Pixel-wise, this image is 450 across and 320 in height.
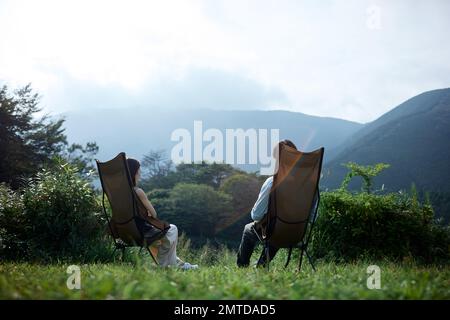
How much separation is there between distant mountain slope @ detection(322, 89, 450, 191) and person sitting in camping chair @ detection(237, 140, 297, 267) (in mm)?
67945

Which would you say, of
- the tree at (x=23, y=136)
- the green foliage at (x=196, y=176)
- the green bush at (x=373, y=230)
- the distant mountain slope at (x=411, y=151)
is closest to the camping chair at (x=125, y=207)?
the green bush at (x=373, y=230)

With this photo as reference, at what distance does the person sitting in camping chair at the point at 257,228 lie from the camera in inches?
182

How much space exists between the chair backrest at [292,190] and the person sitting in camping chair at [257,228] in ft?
0.58

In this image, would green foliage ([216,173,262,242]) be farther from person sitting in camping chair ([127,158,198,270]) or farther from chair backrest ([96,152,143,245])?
chair backrest ([96,152,143,245])

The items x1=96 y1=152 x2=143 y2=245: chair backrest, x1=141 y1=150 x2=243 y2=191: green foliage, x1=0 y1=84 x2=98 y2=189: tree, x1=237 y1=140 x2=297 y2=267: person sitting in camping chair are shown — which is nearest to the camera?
x1=237 y1=140 x2=297 y2=267: person sitting in camping chair

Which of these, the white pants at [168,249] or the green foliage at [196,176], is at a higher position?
the white pants at [168,249]

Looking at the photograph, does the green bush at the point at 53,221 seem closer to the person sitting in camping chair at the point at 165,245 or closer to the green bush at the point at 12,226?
the green bush at the point at 12,226

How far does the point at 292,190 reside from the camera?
4.39 meters

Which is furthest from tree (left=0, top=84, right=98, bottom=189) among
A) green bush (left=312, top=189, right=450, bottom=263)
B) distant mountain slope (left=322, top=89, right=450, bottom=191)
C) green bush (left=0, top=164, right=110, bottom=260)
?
distant mountain slope (left=322, top=89, right=450, bottom=191)

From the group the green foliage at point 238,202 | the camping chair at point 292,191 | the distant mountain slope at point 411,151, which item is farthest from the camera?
the distant mountain slope at point 411,151

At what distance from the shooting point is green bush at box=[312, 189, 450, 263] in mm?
6273

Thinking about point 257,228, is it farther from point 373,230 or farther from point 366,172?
point 366,172
